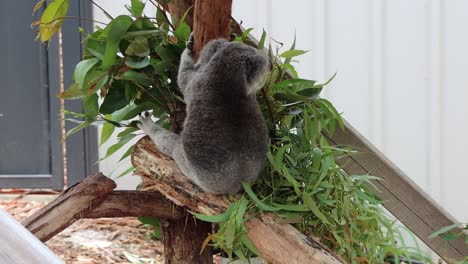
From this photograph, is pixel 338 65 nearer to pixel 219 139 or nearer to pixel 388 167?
pixel 388 167

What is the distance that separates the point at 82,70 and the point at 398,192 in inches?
44.9

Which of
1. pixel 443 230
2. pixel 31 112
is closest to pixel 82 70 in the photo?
pixel 443 230

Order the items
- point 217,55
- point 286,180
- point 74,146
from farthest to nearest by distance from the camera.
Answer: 1. point 74,146
2. point 286,180
3. point 217,55

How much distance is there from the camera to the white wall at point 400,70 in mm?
2805

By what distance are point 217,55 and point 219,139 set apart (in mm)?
219

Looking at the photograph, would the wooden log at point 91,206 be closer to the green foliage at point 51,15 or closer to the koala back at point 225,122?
the koala back at point 225,122

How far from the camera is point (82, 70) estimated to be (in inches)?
66.4

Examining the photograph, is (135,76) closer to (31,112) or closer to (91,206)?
→ (91,206)

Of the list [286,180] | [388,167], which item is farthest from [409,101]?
[286,180]

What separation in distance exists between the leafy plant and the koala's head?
148 millimetres

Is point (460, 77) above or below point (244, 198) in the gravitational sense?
above

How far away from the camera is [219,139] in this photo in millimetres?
1575

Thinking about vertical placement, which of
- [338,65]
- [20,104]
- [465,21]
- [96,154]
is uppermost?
[465,21]

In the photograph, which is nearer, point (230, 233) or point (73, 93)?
point (230, 233)
